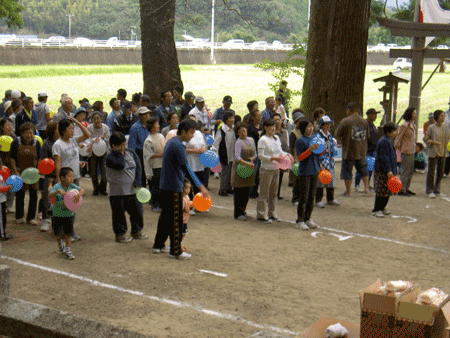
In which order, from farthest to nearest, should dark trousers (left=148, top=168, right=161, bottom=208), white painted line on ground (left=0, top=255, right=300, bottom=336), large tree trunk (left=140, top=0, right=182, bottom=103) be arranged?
1. large tree trunk (left=140, top=0, right=182, bottom=103)
2. dark trousers (left=148, top=168, right=161, bottom=208)
3. white painted line on ground (left=0, top=255, right=300, bottom=336)

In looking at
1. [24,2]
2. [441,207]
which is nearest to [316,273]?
[441,207]

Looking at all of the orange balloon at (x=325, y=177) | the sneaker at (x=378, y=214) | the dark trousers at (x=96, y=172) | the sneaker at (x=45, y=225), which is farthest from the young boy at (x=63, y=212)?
the sneaker at (x=378, y=214)

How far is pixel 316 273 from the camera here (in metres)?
7.27

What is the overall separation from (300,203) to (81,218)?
3645mm

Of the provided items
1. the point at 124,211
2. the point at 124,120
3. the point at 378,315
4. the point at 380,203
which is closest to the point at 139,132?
the point at 124,120

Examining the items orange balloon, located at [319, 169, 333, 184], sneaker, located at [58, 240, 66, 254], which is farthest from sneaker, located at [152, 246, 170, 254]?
orange balloon, located at [319, 169, 333, 184]

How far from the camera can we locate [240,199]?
9.86 meters

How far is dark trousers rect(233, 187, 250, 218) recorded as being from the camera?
9.79 meters

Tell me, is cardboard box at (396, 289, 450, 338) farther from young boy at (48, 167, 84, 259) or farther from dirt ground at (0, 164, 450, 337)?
young boy at (48, 167, 84, 259)

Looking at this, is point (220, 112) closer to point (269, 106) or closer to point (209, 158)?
point (269, 106)

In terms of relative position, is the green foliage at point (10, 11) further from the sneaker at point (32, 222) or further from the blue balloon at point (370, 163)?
the blue balloon at point (370, 163)

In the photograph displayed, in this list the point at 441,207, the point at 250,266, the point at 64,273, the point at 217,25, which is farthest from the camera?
the point at 217,25

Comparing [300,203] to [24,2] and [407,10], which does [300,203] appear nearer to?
[407,10]

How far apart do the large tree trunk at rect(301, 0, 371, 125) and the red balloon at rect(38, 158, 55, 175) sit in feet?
26.9
